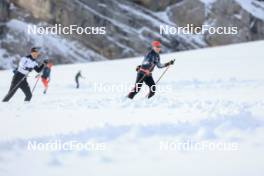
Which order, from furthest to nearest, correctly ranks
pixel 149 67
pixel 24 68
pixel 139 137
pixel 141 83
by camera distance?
1. pixel 24 68
2. pixel 141 83
3. pixel 149 67
4. pixel 139 137

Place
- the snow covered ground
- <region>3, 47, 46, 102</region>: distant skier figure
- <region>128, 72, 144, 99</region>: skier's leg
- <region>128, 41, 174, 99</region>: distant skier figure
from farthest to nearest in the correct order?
<region>3, 47, 46, 102</region>: distant skier figure
<region>128, 72, 144, 99</region>: skier's leg
<region>128, 41, 174, 99</region>: distant skier figure
the snow covered ground

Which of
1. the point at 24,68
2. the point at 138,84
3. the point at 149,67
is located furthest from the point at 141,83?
the point at 24,68

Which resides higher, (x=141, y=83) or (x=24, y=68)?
(x=24, y=68)

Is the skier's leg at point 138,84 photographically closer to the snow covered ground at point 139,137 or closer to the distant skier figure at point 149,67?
the distant skier figure at point 149,67

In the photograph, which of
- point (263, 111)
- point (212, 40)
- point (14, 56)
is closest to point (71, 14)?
point (14, 56)

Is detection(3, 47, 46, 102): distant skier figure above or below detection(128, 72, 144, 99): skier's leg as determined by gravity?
above

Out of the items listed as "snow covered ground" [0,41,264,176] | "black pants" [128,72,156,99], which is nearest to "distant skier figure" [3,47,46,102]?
"snow covered ground" [0,41,264,176]

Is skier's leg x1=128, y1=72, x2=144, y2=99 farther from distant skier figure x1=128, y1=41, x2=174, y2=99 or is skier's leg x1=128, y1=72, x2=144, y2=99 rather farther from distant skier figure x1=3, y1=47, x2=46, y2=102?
distant skier figure x1=3, y1=47, x2=46, y2=102

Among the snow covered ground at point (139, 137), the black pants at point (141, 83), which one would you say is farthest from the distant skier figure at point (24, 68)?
the black pants at point (141, 83)

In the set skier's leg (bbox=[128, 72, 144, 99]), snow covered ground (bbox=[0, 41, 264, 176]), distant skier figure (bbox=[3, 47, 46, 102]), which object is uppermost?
→ distant skier figure (bbox=[3, 47, 46, 102])

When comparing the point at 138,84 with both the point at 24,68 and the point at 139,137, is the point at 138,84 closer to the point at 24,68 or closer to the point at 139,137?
the point at 24,68

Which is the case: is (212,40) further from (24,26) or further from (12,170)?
(12,170)

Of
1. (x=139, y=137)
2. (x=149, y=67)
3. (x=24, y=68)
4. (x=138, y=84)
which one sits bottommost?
(x=139, y=137)

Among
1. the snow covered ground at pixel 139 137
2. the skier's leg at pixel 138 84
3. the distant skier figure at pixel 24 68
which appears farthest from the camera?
the distant skier figure at pixel 24 68
